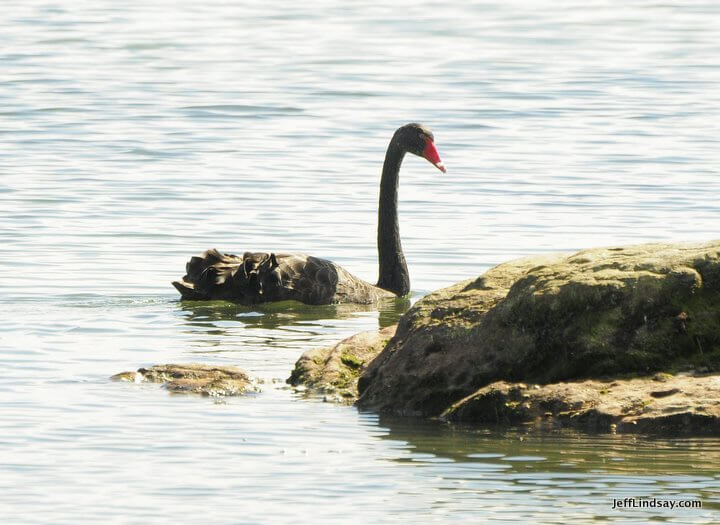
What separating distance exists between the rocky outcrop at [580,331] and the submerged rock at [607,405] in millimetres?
108

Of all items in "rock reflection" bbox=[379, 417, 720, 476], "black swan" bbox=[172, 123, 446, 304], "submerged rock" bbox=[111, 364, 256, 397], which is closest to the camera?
"rock reflection" bbox=[379, 417, 720, 476]

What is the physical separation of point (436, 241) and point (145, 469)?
9.56 metres

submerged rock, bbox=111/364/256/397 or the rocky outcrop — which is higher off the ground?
the rocky outcrop

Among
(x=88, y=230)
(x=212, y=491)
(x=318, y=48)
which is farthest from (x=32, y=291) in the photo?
(x=318, y=48)

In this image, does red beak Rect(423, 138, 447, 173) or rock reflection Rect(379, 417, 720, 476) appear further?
red beak Rect(423, 138, 447, 173)

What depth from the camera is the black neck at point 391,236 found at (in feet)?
47.9

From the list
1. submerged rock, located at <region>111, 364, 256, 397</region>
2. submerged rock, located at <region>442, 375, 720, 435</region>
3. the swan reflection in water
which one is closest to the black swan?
the swan reflection in water

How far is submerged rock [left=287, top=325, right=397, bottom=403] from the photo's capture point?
9445mm

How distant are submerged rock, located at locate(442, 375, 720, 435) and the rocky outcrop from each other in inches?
4.3

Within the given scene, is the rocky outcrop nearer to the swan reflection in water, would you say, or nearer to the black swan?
the swan reflection in water

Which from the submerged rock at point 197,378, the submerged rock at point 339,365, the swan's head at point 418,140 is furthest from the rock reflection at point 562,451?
the swan's head at point 418,140

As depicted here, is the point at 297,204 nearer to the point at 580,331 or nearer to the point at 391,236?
the point at 391,236

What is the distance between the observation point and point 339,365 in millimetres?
9703

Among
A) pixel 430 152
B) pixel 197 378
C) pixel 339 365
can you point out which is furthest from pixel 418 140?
pixel 197 378
